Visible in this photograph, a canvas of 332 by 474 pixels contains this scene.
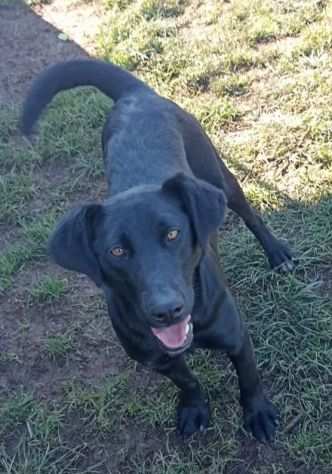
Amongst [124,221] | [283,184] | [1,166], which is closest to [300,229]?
[283,184]

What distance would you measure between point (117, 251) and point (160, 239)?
16 centimetres

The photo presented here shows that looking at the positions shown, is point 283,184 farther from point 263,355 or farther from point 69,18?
point 69,18

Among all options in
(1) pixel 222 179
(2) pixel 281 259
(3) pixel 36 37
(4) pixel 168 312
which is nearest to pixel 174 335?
(4) pixel 168 312

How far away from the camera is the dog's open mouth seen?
9.21 feet

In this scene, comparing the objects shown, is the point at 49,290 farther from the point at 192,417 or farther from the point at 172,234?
the point at 172,234

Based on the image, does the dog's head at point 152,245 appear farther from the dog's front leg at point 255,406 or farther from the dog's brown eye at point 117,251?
the dog's front leg at point 255,406

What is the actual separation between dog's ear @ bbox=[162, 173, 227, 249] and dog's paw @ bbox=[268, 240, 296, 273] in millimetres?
1274

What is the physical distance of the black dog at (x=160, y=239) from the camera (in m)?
2.71

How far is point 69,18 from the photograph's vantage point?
650 centimetres

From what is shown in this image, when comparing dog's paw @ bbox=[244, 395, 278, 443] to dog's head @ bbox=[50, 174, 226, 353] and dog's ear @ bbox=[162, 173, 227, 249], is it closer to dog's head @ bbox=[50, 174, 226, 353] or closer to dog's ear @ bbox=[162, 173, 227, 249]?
dog's head @ bbox=[50, 174, 226, 353]

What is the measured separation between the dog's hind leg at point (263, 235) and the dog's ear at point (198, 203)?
109 centimetres

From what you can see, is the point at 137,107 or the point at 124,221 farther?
the point at 137,107

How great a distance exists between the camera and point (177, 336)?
282 cm

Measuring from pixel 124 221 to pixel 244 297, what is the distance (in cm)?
142
